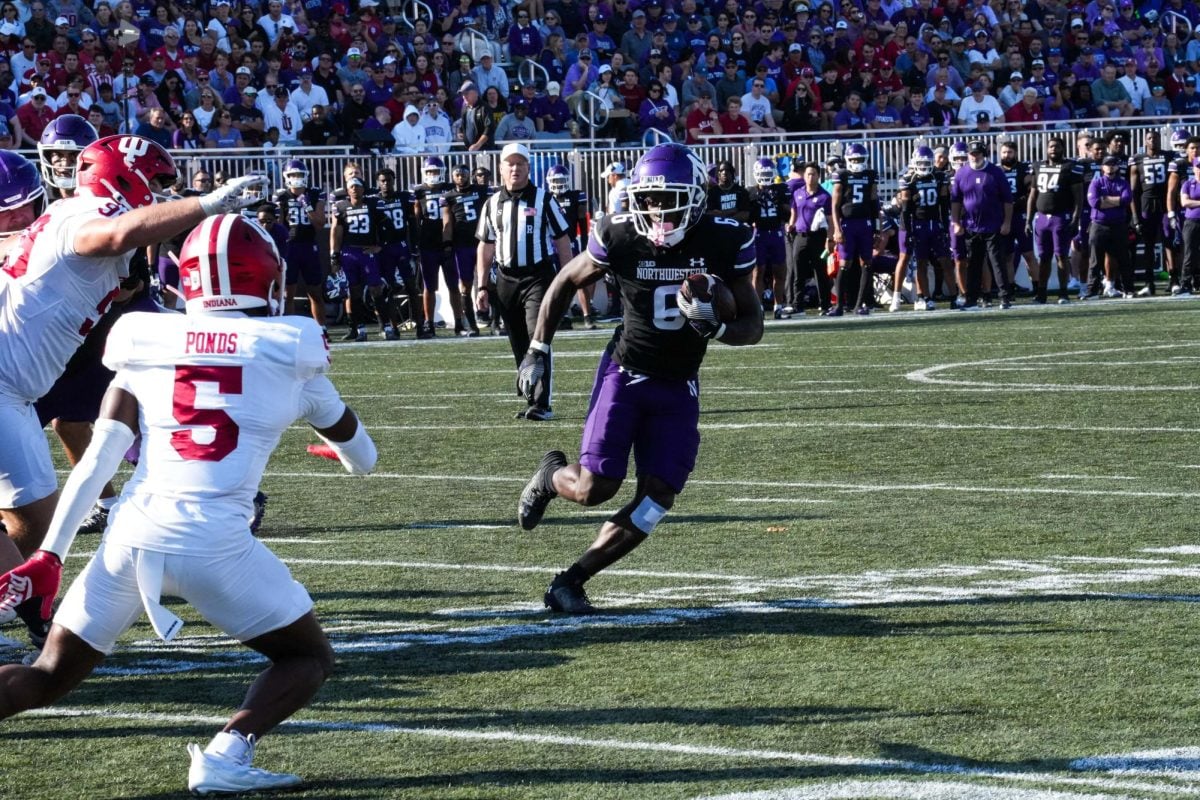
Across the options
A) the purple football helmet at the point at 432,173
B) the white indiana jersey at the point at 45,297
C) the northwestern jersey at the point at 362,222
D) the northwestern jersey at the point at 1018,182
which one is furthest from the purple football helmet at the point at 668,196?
the northwestern jersey at the point at 1018,182

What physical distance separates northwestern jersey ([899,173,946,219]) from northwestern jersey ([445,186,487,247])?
4.68 metres

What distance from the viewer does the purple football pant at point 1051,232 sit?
21.0 m

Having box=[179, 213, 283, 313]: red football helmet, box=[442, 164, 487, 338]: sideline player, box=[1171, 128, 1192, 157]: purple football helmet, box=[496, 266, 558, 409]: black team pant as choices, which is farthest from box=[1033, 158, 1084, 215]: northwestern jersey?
box=[179, 213, 283, 313]: red football helmet

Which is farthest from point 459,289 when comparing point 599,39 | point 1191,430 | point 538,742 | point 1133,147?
point 538,742

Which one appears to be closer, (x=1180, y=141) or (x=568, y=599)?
(x=568, y=599)

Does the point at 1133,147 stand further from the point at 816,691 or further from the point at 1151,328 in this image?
the point at 816,691

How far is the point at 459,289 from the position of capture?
20.2m

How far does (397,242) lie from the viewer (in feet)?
65.1

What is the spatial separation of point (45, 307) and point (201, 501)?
6.28 feet

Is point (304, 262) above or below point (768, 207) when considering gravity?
below

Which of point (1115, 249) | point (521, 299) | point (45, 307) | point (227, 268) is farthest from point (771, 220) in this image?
point (227, 268)

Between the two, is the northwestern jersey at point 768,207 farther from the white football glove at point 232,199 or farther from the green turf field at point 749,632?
the white football glove at point 232,199

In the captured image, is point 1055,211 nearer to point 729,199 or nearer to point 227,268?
point 729,199

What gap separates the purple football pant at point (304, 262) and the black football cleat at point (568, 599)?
13225 millimetres
